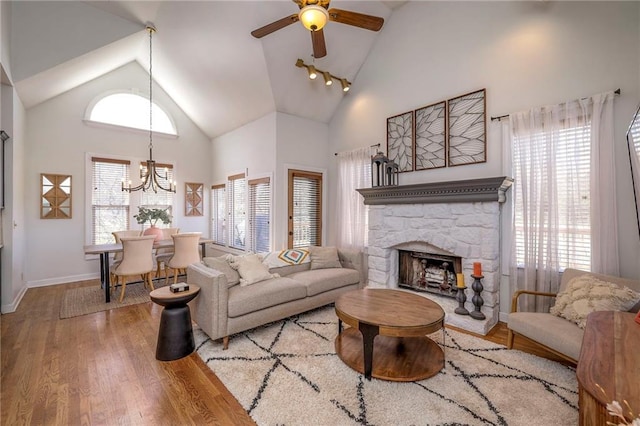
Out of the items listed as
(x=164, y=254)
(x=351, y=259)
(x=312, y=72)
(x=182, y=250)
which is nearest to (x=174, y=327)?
(x=182, y=250)

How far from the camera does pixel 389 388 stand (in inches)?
83.0

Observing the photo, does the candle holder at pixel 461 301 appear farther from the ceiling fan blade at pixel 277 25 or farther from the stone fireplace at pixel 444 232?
the ceiling fan blade at pixel 277 25

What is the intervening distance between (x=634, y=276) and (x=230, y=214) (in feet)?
20.4

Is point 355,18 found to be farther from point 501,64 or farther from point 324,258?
point 324,258

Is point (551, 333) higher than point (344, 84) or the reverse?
the reverse

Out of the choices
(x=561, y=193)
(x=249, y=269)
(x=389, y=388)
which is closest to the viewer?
(x=389, y=388)

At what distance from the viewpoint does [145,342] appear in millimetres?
2883

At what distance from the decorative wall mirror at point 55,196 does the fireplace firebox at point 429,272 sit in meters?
6.11

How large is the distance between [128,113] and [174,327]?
534cm

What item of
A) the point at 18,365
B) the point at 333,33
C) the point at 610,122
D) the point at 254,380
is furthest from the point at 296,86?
the point at 18,365

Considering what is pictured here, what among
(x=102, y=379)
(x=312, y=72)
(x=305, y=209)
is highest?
(x=312, y=72)

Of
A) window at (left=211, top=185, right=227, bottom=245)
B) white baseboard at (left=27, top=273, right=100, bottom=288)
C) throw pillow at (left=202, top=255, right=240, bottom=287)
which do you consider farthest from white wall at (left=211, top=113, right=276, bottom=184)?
white baseboard at (left=27, top=273, right=100, bottom=288)

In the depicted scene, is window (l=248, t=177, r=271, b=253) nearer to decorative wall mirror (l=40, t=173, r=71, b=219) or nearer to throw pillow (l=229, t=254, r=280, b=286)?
throw pillow (l=229, t=254, r=280, b=286)

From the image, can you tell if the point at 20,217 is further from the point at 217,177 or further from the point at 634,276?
the point at 634,276
